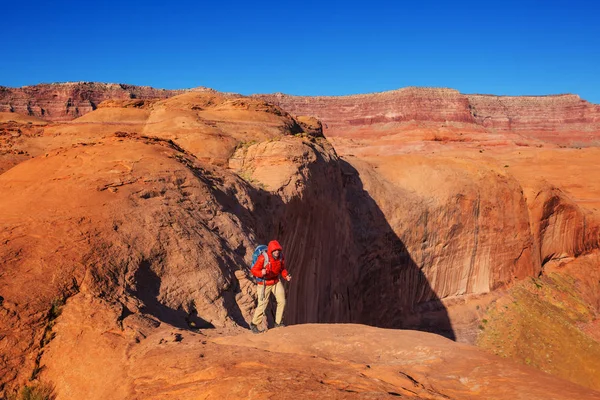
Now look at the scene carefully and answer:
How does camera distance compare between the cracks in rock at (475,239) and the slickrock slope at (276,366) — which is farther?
the cracks in rock at (475,239)

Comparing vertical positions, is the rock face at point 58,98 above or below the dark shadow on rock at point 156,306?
above

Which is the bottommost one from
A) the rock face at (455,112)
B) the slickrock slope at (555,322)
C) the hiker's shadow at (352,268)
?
the slickrock slope at (555,322)

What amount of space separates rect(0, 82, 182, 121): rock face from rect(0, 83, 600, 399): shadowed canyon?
42.8m

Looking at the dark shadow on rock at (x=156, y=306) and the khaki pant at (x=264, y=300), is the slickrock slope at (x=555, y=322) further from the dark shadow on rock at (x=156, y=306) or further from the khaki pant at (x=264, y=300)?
the dark shadow on rock at (x=156, y=306)

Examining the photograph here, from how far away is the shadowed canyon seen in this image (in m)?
4.27

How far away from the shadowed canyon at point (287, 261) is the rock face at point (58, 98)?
42.8m

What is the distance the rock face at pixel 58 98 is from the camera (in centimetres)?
5344

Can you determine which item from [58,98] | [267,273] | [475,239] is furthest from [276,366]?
[58,98]

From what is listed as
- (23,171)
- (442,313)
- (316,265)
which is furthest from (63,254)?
(442,313)

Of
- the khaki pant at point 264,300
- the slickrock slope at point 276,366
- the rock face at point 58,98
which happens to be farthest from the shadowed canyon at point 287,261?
the rock face at point 58,98

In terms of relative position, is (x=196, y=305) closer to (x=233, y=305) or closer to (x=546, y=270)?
(x=233, y=305)

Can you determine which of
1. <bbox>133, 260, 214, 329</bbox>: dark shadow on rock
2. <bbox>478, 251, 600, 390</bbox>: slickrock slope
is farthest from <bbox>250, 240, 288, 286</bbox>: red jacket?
<bbox>478, 251, 600, 390</bbox>: slickrock slope

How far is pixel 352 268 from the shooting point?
570 inches

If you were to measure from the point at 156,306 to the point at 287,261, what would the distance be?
4.90 metres
